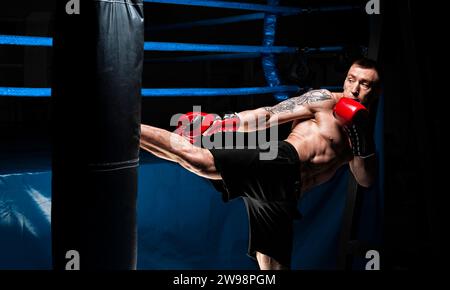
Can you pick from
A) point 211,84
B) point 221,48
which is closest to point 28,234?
point 221,48

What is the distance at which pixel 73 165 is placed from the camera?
180 cm

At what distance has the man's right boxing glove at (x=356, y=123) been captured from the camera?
251cm

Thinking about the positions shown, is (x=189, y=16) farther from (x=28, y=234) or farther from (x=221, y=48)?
(x=28, y=234)

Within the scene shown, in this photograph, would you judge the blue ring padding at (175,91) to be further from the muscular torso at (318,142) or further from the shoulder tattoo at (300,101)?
the muscular torso at (318,142)

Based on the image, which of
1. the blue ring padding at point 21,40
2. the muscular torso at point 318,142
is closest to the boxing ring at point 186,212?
the blue ring padding at point 21,40

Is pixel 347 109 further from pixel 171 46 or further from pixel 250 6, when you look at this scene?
pixel 250 6

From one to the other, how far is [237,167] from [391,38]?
111 cm

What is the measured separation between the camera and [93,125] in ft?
5.88

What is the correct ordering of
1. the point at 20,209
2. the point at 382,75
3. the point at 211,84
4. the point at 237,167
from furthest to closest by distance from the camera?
the point at 211,84 < the point at 382,75 < the point at 237,167 < the point at 20,209

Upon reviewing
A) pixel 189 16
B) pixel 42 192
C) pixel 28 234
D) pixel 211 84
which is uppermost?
pixel 189 16

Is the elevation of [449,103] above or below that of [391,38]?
below

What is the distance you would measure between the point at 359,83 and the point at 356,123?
0.24 m

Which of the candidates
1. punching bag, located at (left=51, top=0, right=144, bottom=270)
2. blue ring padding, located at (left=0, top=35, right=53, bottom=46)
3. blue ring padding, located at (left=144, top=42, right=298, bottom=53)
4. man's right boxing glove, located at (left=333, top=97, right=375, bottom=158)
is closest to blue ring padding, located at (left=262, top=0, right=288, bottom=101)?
blue ring padding, located at (left=144, top=42, right=298, bottom=53)

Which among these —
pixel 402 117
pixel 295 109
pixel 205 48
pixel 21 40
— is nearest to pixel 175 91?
pixel 205 48
